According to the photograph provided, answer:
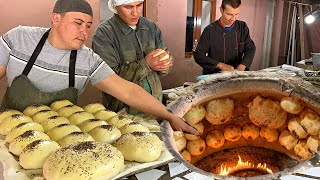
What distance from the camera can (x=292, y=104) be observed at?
2.60m

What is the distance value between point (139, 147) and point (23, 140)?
0.60 m

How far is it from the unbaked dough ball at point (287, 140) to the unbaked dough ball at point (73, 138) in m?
1.89

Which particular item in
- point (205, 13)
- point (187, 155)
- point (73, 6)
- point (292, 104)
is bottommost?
point (187, 155)

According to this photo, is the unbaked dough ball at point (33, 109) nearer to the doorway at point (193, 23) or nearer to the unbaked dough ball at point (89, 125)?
the unbaked dough ball at point (89, 125)

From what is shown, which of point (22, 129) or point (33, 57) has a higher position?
point (33, 57)

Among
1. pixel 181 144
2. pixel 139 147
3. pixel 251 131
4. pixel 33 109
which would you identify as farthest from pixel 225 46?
pixel 139 147

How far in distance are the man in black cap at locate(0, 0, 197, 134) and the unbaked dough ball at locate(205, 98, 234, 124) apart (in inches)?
17.7

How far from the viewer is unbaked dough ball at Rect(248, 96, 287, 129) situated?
2838 mm

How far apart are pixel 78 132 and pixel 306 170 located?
3.85 feet

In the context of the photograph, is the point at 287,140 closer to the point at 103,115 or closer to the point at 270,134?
the point at 270,134

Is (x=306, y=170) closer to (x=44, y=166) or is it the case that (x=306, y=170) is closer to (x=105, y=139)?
(x=105, y=139)

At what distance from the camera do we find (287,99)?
2621 millimetres

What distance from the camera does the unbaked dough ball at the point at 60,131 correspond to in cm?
182

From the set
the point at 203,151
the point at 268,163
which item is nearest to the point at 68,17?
the point at 203,151
